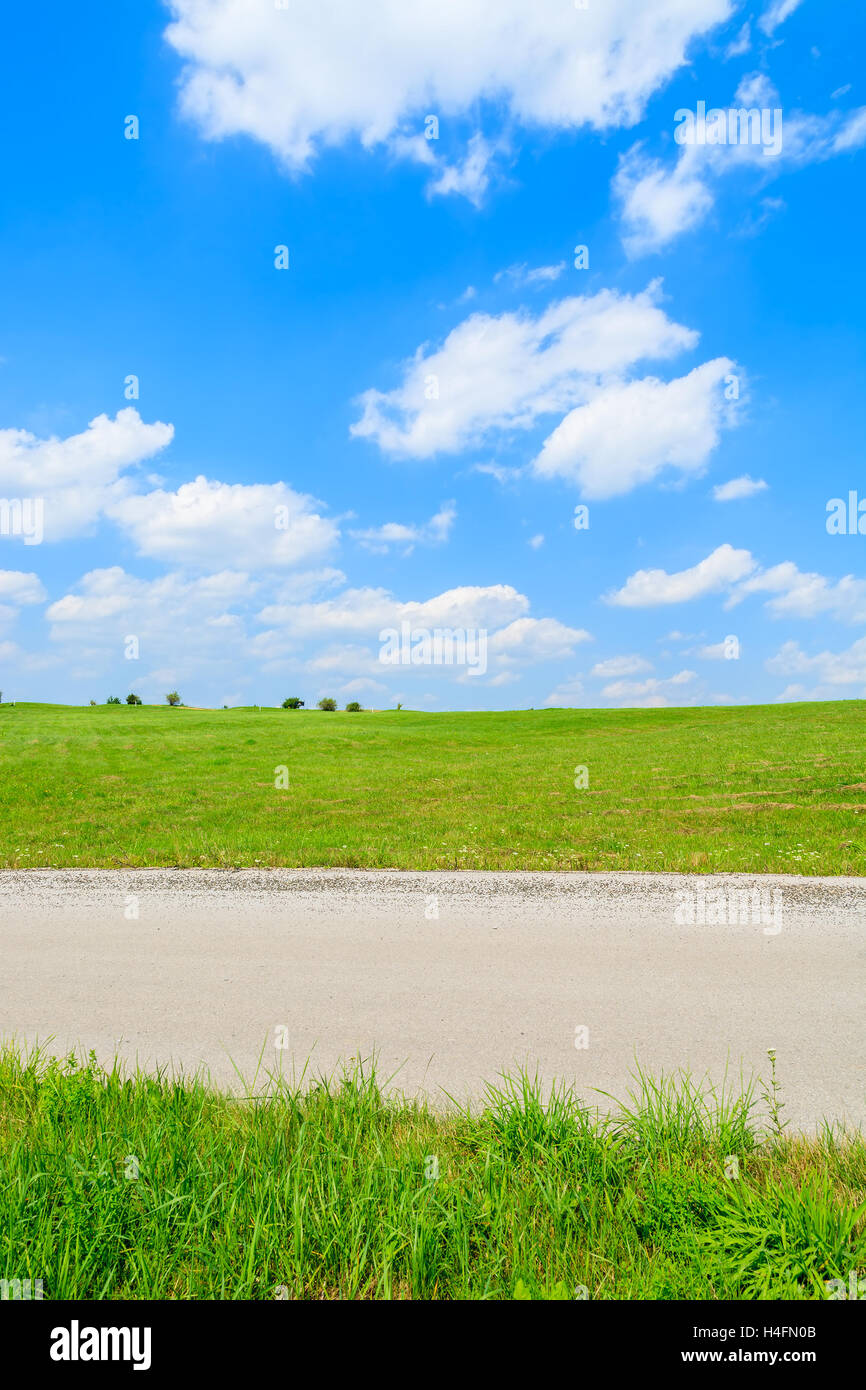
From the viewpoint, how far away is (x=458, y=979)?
23.8 feet

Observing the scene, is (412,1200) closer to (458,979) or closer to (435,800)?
(458,979)

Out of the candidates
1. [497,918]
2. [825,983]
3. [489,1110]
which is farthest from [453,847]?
[489,1110]

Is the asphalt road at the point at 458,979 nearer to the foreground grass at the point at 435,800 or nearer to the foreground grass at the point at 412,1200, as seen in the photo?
the foreground grass at the point at 412,1200

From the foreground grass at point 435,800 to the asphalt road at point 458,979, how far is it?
7.85ft

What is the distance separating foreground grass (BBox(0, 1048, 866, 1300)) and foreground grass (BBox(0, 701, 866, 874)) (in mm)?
8345

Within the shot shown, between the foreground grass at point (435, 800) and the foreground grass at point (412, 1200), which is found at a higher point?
the foreground grass at point (435, 800)

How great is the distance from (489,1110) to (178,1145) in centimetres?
182

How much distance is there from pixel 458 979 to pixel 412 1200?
3663 mm

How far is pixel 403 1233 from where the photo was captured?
11.3 feet

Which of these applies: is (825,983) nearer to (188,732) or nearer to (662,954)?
(662,954)

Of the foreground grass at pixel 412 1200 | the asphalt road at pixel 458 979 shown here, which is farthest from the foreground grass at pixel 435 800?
the foreground grass at pixel 412 1200

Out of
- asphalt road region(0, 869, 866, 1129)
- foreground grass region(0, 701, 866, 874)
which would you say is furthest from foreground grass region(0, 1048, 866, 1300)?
foreground grass region(0, 701, 866, 874)

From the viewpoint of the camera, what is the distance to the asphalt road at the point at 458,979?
5609 mm

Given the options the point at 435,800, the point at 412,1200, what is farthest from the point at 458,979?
the point at 435,800
